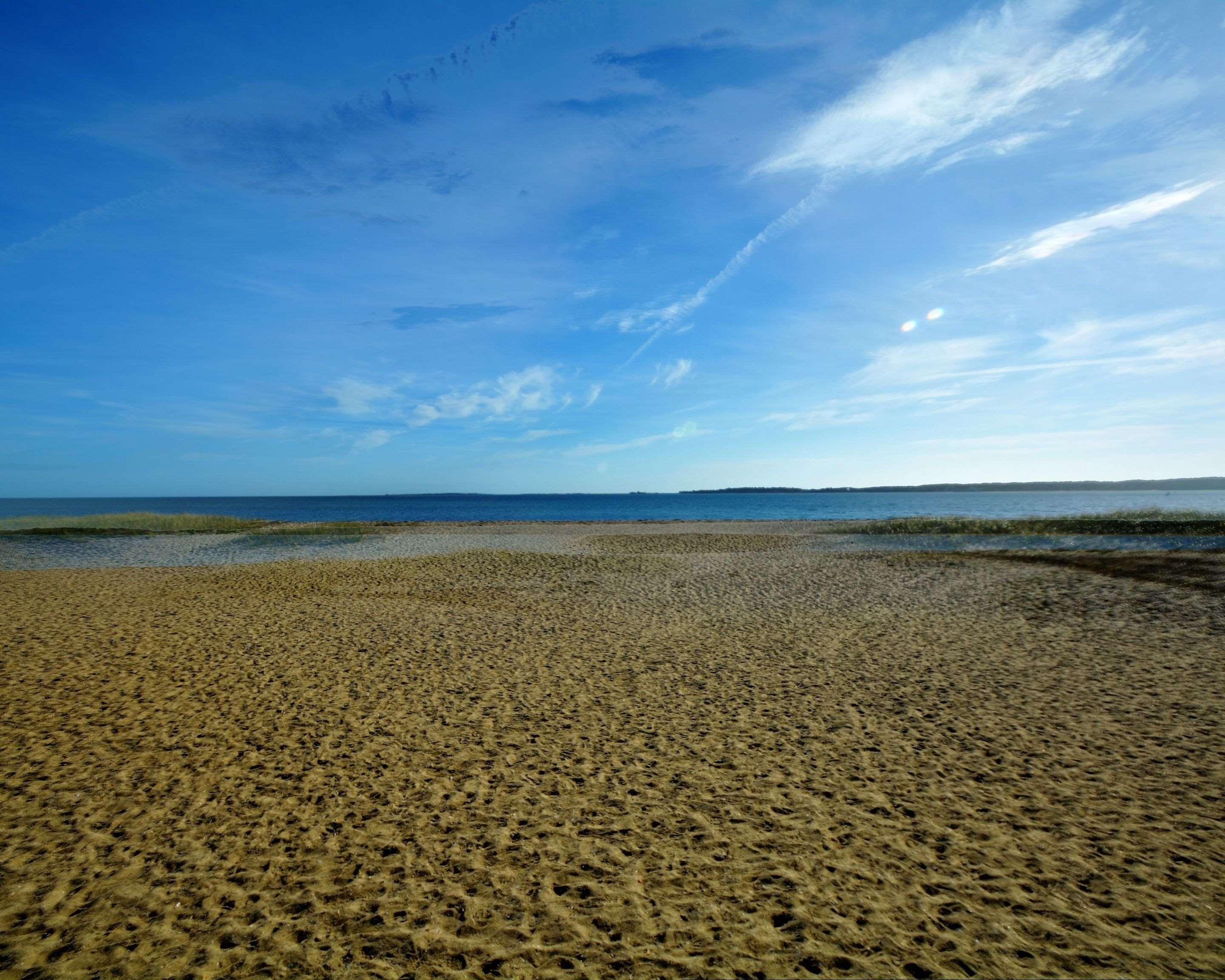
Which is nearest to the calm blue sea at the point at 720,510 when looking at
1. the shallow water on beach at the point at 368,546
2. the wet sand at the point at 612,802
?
the shallow water on beach at the point at 368,546

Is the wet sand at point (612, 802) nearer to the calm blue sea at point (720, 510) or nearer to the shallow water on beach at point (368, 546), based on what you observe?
the shallow water on beach at point (368, 546)

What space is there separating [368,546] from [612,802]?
36.7m

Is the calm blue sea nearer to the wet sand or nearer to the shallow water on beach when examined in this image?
the shallow water on beach

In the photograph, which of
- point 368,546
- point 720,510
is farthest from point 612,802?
point 720,510

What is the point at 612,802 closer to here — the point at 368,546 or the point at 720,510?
the point at 368,546

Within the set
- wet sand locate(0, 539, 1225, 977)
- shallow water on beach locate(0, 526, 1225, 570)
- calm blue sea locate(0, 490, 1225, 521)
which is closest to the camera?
wet sand locate(0, 539, 1225, 977)

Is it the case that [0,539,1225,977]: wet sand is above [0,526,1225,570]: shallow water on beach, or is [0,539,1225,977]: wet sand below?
below

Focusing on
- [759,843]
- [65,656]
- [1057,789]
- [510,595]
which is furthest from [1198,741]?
[65,656]

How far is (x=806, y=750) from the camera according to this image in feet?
28.7

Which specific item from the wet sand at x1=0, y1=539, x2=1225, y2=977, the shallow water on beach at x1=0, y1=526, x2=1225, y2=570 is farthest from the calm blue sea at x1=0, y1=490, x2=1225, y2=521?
the wet sand at x1=0, y1=539, x2=1225, y2=977

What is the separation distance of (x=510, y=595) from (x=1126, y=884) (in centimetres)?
1835

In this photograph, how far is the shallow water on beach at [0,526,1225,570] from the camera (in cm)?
3197

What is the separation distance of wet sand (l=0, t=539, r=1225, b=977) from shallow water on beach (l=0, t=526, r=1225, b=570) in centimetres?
1852

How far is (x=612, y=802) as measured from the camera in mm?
7332
